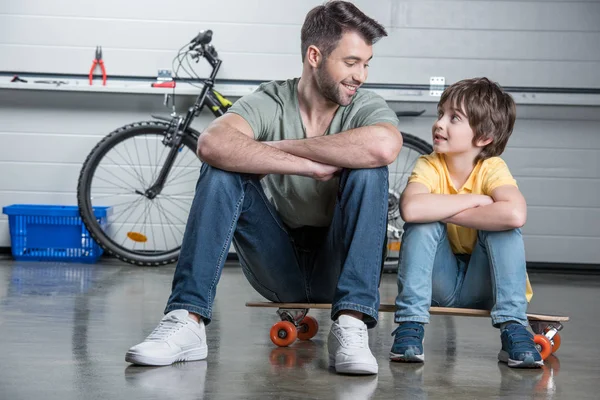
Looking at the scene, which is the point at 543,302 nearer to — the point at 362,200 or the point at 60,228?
the point at 362,200

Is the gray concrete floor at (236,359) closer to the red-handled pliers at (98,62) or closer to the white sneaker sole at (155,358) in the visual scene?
the white sneaker sole at (155,358)

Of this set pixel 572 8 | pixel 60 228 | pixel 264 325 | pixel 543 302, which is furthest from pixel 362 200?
pixel 572 8

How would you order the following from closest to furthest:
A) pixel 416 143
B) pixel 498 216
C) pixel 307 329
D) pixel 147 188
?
1. pixel 498 216
2. pixel 307 329
3. pixel 416 143
4. pixel 147 188

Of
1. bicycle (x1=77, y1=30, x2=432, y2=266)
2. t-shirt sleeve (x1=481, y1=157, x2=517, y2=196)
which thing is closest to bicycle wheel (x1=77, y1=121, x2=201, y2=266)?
bicycle (x1=77, y1=30, x2=432, y2=266)

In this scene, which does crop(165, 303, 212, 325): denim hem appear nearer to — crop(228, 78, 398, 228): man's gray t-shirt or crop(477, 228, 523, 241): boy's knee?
crop(228, 78, 398, 228): man's gray t-shirt

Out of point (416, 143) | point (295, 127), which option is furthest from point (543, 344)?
point (416, 143)

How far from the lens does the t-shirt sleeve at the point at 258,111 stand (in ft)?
7.56

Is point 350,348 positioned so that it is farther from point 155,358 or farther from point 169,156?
point 169,156

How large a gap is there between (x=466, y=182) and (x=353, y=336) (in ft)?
1.90

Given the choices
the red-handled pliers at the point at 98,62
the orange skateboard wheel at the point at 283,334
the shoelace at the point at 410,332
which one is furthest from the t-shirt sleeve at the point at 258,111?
the red-handled pliers at the point at 98,62

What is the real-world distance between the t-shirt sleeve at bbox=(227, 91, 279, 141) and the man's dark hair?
0.17 m

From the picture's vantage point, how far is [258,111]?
7.63ft

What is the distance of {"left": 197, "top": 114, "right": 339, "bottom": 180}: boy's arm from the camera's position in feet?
6.93

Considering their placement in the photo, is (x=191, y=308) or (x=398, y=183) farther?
(x=398, y=183)
